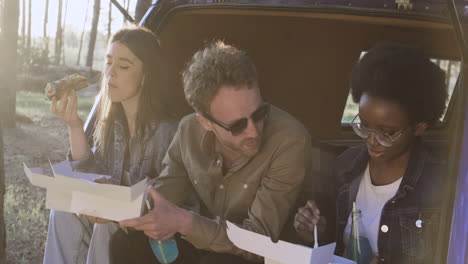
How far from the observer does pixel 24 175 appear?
880cm

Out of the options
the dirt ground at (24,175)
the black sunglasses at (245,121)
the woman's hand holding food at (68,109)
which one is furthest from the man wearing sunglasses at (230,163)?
the dirt ground at (24,175)

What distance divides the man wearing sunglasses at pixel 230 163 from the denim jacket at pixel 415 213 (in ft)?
1.27

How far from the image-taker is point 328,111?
14.2 ft

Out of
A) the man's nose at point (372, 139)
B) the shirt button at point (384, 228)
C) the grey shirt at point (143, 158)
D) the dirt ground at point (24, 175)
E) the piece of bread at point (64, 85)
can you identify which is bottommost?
the dirt ground at point (24, 175)

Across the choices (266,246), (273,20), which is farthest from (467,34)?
(273,20)

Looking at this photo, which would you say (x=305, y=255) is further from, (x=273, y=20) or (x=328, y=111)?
(x=328, y=111)

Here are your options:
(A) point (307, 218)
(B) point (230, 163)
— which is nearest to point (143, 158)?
(B) point (230, 163)

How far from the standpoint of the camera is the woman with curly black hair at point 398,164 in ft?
7.64

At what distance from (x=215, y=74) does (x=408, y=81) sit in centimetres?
73

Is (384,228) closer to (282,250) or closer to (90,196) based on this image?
(282,250)

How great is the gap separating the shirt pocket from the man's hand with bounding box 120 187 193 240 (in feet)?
2.59

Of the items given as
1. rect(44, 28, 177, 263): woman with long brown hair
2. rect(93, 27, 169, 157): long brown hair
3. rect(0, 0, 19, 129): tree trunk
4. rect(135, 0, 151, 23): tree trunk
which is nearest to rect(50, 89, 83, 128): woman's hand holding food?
rect(44, 28, 177, 263): woman with long brown hair

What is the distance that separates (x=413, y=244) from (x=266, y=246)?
60cm

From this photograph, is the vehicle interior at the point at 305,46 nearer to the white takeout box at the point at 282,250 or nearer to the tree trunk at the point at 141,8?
the tree trunk at the point at 141,8
